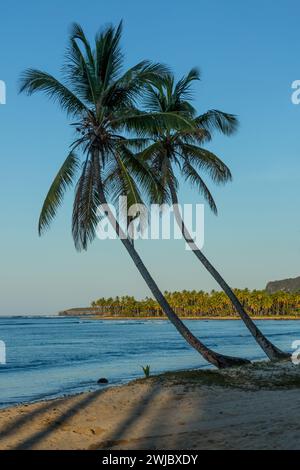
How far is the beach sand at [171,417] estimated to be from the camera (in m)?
7.92

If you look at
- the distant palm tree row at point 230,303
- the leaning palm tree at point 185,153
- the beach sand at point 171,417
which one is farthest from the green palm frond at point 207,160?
the distant palm tree row at point 230,303

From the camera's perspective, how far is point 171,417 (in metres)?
9.52

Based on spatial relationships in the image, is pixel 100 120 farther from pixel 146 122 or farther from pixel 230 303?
pixel 230 303

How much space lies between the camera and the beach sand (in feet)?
26.0

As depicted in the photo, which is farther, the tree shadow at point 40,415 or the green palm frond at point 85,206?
the green palm frond at point 85,206

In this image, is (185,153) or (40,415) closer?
(40,415)

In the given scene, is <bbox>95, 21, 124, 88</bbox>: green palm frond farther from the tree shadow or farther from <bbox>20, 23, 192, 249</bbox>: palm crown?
the tree shadow

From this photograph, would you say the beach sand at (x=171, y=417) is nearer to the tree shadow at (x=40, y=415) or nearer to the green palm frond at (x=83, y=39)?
the tree shadow at (x=40, y=415)

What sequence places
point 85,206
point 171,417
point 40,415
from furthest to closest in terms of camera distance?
1. point 85,206
2. point 40,415
3. point 171,417

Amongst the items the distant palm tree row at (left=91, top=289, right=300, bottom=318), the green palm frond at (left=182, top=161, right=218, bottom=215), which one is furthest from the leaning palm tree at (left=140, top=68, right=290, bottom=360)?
the distant palm tree row at (left=91, top=289, right=300, bottom=318)

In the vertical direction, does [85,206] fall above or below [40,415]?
above

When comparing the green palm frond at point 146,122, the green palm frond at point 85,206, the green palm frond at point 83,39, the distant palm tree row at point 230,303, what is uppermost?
the green palm frond at point 83,39

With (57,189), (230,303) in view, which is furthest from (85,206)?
(230,303)

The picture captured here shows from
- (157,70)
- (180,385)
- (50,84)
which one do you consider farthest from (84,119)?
(180,385)
